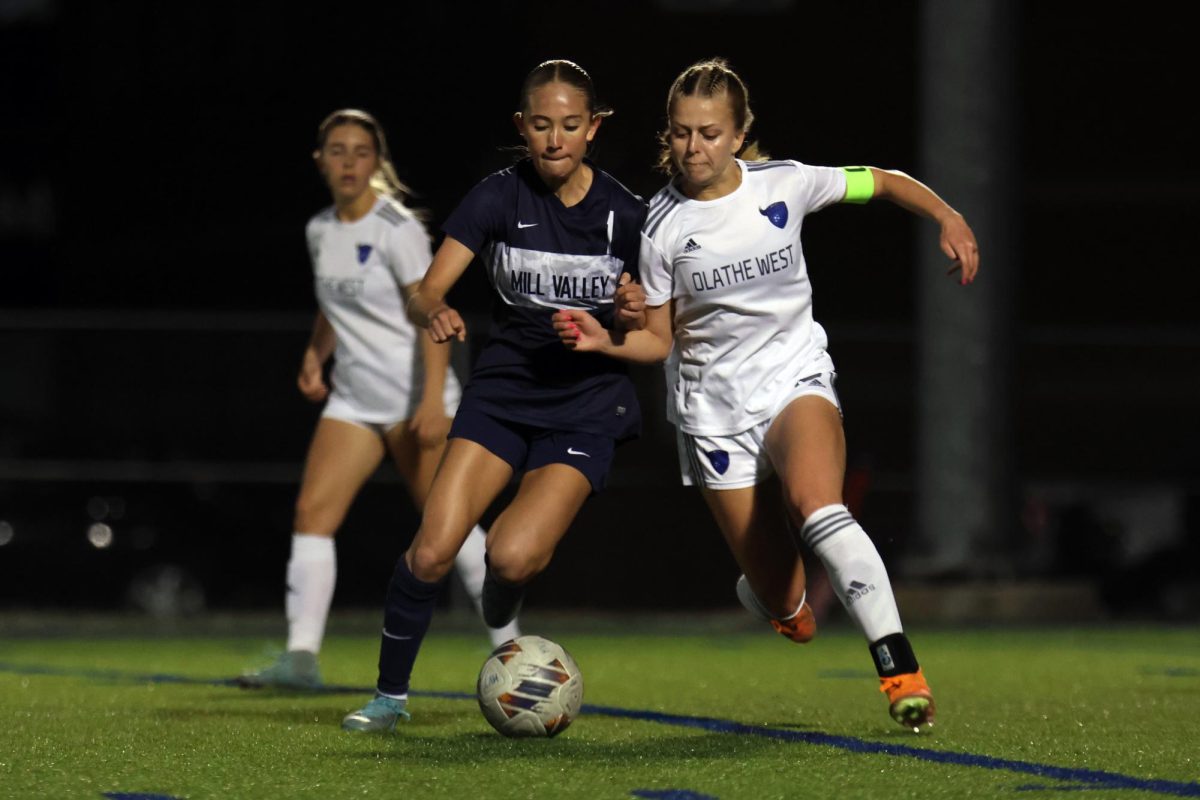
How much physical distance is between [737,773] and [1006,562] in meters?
7.70

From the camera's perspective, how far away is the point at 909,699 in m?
6.12

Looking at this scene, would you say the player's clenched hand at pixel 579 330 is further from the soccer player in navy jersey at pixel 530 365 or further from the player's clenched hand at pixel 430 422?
the player's clenched hand at pixel 430 422

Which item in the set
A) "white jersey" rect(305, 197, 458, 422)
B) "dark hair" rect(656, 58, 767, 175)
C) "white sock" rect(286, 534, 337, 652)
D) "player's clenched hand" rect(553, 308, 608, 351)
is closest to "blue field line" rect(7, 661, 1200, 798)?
"white sock" rect(286, 534, 337, 652)

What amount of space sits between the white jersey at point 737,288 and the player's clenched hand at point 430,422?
1.35 metres

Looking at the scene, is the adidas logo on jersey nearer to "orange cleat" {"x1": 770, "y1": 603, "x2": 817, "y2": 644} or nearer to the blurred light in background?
Result: "orange cleat" {"x1": 770, "y1": 603, "x2": 817, "y2": 644}

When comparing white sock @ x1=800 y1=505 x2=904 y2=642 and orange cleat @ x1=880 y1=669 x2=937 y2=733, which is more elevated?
white sock @ x1=800 y1=505 x2=904 y2=642

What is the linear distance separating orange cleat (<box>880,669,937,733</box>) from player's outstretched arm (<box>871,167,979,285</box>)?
114 centimetres

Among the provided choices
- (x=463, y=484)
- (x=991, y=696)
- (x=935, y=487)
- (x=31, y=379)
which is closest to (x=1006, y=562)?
(x=935, y=487)

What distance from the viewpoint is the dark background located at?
45.2 ft

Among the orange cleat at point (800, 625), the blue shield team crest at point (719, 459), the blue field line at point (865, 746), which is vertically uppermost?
the blue shield team crest at point (719, 459)

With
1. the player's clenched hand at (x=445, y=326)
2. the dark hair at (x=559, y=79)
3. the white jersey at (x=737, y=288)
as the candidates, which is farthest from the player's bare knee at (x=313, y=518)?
the dark hair at (x=559, y=79)

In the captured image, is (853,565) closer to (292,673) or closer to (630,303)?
(630,303)

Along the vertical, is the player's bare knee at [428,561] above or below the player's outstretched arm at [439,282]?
below

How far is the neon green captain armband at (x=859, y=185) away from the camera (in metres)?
6.86
